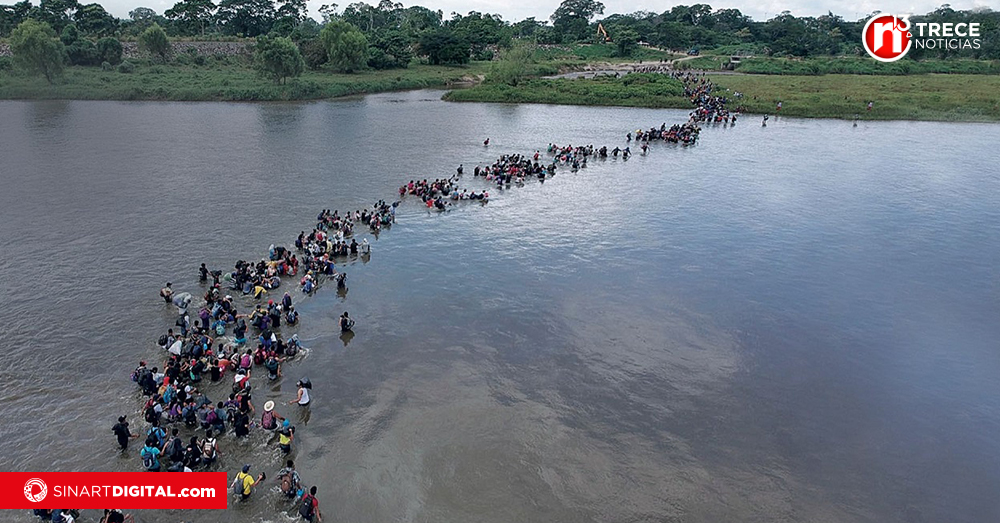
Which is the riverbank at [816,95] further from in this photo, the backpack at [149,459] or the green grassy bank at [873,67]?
the backpack at [149,459]

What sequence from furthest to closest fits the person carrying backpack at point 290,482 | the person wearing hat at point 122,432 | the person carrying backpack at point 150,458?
the person wearing hat at point 122,432 → the person carrying backpack at point 150,458 → the person carrying backpack at point 290,482

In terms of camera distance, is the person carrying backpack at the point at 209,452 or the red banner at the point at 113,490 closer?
the red banner at the point at 113,490

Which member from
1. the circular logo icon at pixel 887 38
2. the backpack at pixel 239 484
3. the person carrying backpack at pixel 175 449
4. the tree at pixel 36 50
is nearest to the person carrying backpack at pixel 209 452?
the person carrying backpack at pixel 175 449

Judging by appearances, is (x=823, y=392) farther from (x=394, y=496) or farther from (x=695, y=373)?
(x=394, y=496)

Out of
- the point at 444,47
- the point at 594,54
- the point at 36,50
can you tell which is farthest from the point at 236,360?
the point at 594,54

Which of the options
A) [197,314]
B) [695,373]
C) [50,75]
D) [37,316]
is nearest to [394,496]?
[695,373]

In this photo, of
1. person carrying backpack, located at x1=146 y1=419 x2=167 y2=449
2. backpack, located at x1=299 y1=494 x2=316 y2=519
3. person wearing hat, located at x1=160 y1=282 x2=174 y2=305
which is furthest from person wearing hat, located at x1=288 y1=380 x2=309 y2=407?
person wearing hat, located at x1=160 y1=282 x2=174 y2=305
